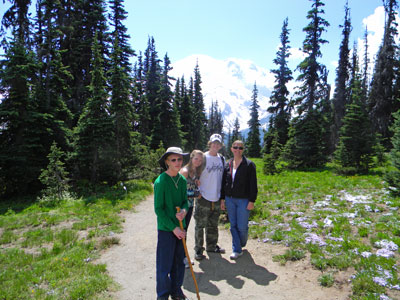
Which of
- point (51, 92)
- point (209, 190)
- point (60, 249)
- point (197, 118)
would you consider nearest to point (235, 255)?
point (209, 190)

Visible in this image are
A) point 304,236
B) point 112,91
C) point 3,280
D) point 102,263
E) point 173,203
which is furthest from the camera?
point 112,91

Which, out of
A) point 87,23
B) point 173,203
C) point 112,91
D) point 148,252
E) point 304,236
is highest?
point 87,23

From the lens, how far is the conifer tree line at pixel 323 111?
15.5 m

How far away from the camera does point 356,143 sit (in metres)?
15.3

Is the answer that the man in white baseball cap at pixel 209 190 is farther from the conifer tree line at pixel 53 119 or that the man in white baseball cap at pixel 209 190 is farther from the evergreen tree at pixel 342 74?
the evergreen tree at pixel 342 74

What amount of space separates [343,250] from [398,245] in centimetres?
117

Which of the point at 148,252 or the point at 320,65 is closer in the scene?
the point at 148,252

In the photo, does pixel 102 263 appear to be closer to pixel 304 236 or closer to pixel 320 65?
pixel 304 236

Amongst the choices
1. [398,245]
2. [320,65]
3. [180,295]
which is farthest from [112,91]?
[320,65]

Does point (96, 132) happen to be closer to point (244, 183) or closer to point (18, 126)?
point (18, 126)

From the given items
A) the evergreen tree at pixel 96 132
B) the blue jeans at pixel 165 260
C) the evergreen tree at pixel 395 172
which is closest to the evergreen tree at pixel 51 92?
the evergreen tree at pixel 96 132

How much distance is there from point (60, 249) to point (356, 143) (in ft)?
57.3

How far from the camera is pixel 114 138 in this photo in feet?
54.4

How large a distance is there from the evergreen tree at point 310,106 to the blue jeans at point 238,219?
16.7 m
